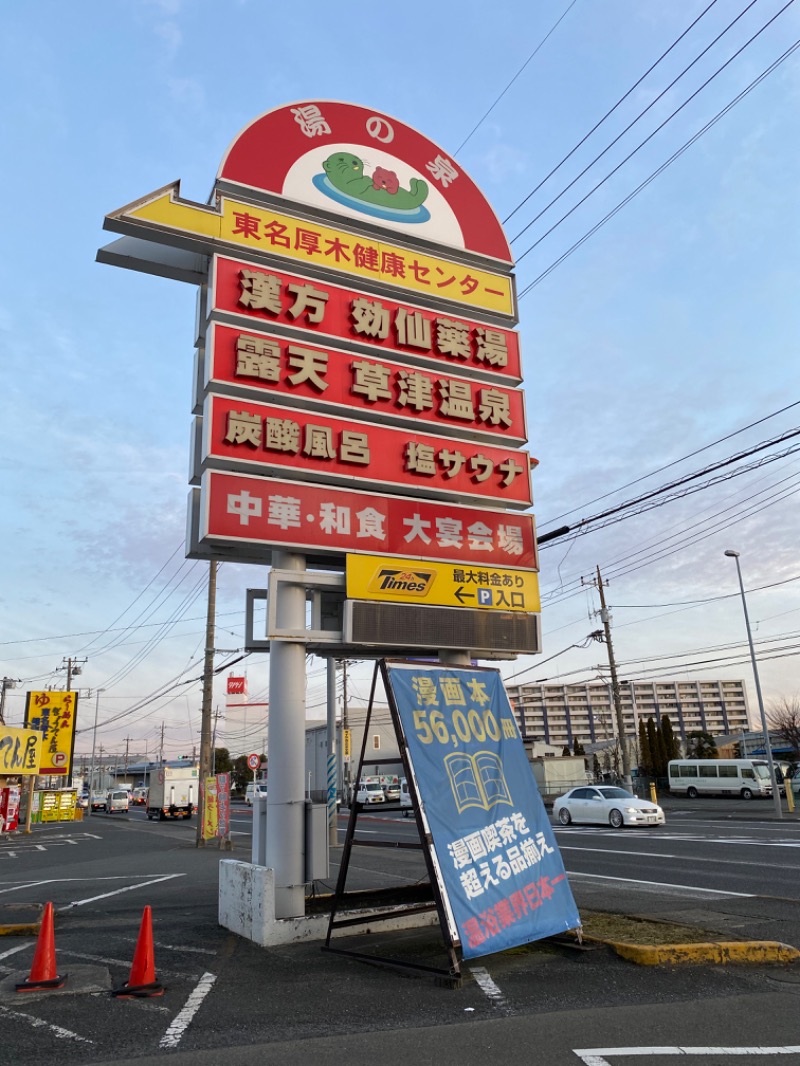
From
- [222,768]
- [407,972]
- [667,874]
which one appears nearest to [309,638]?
[407,972]

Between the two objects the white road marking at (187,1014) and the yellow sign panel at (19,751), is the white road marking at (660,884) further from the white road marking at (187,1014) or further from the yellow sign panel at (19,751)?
the yellow sign panel at (19,751)

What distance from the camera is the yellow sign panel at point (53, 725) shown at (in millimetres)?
40219

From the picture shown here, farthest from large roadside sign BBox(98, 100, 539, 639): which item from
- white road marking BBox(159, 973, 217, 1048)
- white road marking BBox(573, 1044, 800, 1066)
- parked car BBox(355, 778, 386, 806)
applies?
parked car BBox(355, 778, 386, 806)

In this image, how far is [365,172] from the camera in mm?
11266

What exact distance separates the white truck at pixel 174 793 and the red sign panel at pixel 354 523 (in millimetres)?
43899

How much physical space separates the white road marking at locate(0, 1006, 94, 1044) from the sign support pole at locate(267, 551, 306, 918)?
2.86 m

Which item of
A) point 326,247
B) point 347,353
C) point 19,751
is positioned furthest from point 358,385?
point 19,751

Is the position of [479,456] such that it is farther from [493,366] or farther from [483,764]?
[483,764]

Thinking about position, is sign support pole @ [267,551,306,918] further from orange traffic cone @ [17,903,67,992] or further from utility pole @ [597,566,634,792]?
utility pole @ [597,566,634,792]

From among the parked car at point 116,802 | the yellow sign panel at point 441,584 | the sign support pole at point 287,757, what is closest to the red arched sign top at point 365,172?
the yellow sign panel at point 441,584

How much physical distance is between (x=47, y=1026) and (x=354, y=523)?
5.75 metres

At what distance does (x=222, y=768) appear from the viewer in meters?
109

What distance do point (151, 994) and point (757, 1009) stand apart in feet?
15.5

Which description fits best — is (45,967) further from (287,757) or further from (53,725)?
(53,725)
